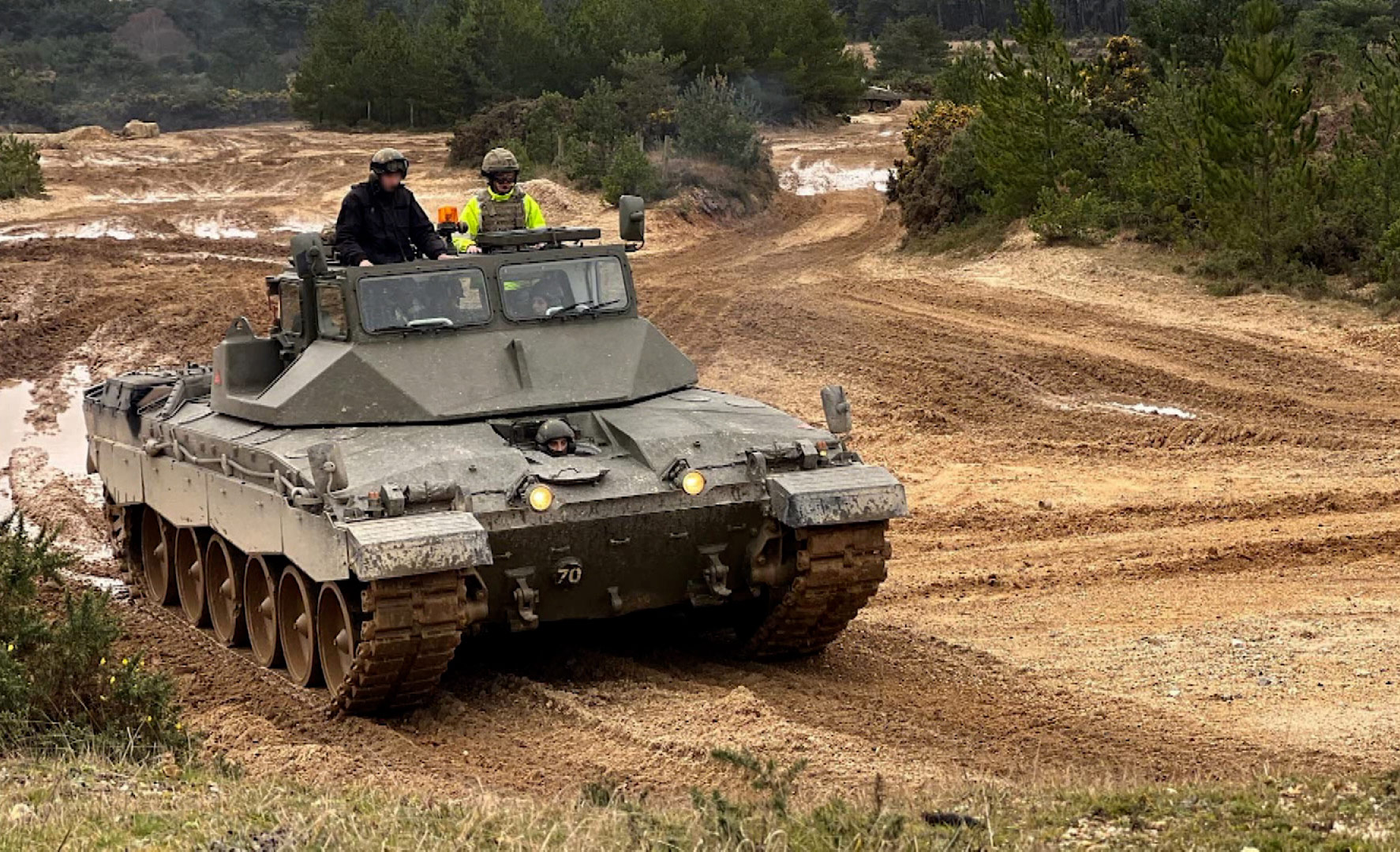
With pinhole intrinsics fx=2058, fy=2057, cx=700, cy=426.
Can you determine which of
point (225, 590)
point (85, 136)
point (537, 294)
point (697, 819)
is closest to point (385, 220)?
point (537, 294)

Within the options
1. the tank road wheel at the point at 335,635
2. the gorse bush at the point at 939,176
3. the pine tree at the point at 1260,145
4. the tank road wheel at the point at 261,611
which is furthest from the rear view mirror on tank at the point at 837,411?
the gorse bush at the point at 939,176

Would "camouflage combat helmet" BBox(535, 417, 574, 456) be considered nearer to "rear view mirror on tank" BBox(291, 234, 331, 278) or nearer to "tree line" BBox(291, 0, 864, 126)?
"rear view mirror on tank" BBox(291, 234, 331, 278)

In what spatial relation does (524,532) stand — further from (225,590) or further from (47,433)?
(47,433)

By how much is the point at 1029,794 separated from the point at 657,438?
3.54 m

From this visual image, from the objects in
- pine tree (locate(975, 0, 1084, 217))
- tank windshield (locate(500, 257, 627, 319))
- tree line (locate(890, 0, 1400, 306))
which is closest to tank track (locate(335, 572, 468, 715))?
tank windshield (locate(500, 257, 627, 319))

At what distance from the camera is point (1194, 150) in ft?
82.1

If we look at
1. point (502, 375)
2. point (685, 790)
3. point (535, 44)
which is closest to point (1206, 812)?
point (685, 790)

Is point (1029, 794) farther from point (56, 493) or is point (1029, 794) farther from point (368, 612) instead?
point (56, 493)

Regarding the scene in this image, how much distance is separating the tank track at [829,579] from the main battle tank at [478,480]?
0.04 ft

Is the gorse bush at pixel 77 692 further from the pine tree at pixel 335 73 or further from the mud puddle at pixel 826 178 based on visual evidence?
the pine tree at pixel 335 73

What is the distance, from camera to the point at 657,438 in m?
10.6

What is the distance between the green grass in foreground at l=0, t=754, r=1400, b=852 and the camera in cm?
670

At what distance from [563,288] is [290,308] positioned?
170 centimetres

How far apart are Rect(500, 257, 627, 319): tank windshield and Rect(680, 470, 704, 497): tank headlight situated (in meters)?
2.08
